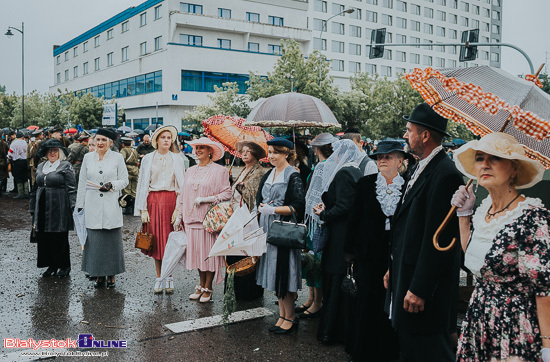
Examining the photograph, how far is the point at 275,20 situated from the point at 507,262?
2078 inches

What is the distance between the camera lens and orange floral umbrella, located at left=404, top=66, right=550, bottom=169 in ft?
8.64

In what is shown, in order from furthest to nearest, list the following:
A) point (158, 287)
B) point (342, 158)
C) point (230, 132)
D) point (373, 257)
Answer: point (230, 132)
point (158, 287)
point (342, 158)
point (373, 257)

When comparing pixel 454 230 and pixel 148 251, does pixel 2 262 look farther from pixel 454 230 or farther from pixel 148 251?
pixel 454 230

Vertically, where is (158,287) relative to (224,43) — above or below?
below

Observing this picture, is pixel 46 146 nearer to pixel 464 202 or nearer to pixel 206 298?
pixel 206 298

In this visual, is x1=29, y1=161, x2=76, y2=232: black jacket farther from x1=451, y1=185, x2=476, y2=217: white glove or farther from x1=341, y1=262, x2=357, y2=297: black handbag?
x1=451, y1=185, x2=476, y2=217: white glove

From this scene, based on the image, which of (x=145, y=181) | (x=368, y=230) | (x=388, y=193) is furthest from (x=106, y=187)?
(x=388, y=193)

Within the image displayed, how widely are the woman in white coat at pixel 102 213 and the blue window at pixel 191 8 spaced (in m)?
43.1

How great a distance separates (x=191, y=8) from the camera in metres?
47.6

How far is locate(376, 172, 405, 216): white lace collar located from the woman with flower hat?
132cm

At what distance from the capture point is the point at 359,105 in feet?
119

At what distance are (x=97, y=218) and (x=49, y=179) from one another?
1.20m

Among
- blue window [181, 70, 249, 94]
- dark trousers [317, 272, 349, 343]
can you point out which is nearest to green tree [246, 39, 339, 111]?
blue window [181, 70, 249, 94]

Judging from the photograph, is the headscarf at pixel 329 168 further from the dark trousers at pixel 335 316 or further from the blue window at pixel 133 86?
the blue window at pixel 133 86
